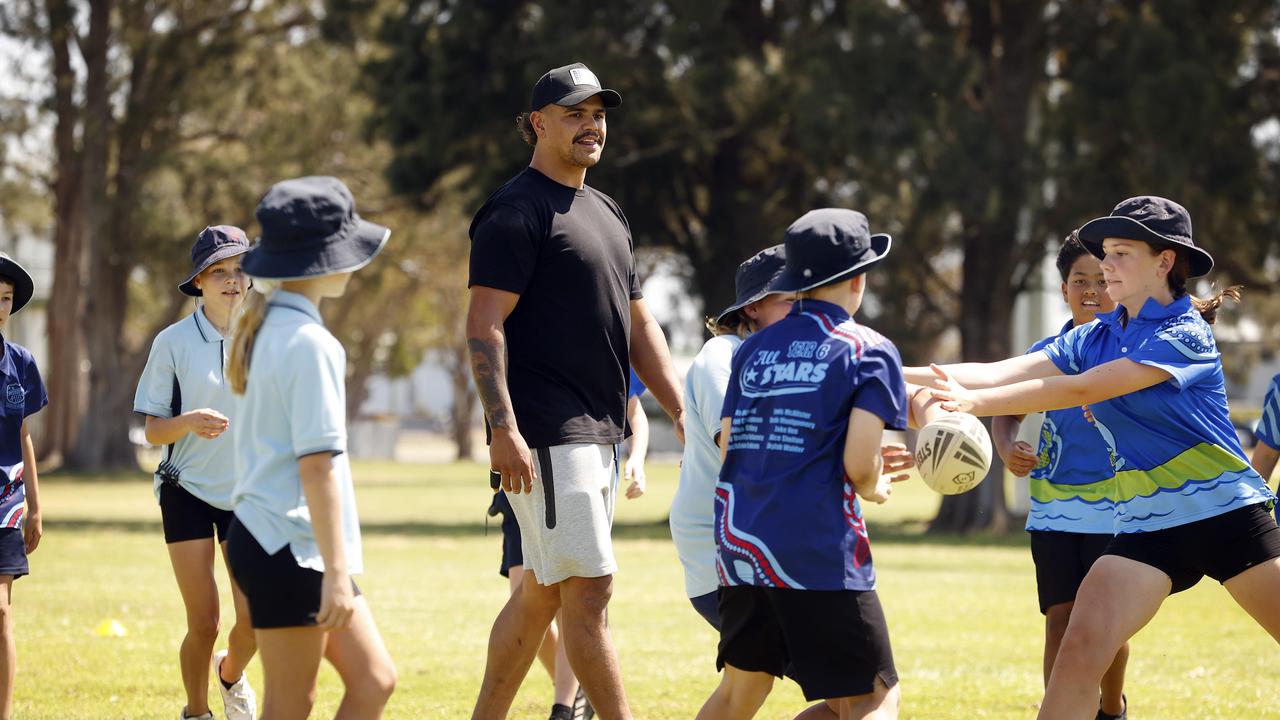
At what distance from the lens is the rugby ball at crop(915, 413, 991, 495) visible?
4.93 m

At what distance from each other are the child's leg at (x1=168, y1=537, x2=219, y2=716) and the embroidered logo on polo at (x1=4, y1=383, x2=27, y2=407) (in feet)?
2.96

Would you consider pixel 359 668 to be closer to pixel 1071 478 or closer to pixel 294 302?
pixel 294 302

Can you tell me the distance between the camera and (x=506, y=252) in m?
5.61

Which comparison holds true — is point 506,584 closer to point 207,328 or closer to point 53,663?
point 53,663

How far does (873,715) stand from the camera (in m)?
4.51

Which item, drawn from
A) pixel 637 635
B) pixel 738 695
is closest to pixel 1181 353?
pixel 738 695

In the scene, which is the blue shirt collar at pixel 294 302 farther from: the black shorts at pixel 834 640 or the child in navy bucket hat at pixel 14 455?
the child in navy bucket hat at pixel 14 455

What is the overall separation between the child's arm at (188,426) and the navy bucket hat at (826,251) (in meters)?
2.62

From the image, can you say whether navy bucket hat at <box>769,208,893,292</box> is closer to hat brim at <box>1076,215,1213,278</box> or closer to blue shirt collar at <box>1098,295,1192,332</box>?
hat brim at <box>1076,215,1213,278</box>

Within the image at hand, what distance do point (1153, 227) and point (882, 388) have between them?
1.48 metres

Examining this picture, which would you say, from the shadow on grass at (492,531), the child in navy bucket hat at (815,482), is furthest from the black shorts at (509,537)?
the shadow on grass at (492,531)

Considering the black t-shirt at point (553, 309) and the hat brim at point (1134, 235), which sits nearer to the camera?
the hat brim at point (1134, 235)

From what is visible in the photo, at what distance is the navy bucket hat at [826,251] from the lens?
4.64 m

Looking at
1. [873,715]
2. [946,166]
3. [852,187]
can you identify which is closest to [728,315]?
[873,715]
